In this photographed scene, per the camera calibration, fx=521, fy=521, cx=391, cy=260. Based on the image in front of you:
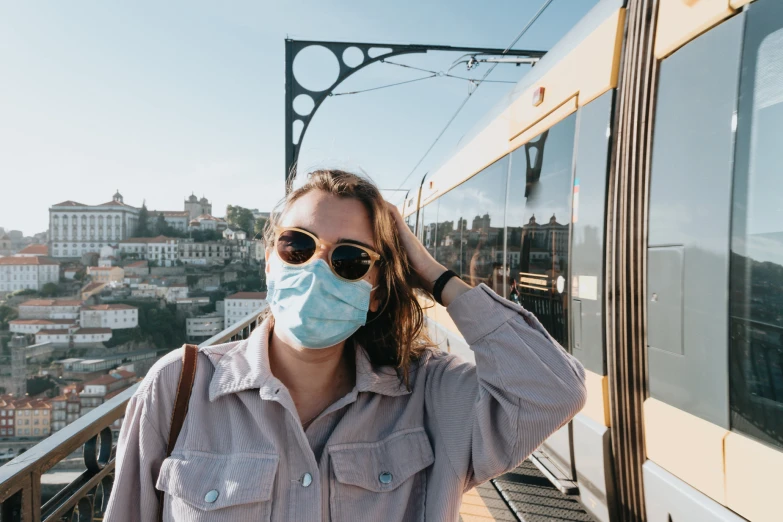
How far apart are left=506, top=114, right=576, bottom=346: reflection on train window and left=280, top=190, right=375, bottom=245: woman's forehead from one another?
90.1 inches

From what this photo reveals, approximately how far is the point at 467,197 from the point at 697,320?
4653 mm

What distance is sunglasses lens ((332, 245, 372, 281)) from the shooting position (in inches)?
64.2

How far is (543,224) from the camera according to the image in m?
4.10

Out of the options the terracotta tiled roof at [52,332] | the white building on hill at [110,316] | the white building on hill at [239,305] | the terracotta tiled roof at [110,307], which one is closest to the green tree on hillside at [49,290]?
the terracotta tiled roof at [110,307]

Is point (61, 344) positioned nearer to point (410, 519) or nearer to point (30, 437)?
point (30, 437)

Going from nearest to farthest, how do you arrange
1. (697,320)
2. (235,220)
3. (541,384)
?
(541,384) < (697,320) < (235,220)

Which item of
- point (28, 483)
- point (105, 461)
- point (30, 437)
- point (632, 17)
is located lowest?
point (30, 437)

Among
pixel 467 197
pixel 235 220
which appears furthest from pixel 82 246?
pixel 467 197

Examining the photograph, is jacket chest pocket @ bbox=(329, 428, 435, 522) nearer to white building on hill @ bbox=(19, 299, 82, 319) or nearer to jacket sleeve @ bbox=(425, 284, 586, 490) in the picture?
jacket sleeve @ bbox=(425, 284, 586, 490)

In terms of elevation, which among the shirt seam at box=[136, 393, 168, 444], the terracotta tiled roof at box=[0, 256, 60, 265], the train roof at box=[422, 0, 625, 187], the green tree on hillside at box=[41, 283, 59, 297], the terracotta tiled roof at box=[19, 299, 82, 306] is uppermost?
the train roof at box=[422, 0, 625, 187]

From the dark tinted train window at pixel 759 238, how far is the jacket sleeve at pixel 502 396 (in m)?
0.97

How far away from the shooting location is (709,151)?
7.55ft

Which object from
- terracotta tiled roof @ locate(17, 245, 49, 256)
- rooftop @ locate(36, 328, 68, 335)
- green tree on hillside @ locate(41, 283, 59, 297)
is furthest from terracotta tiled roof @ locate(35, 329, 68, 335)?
terracotta tiled roof @ locate(17, 245, 49, 256)

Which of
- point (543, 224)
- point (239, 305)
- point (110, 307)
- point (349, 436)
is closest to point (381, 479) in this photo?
point (349, 436)
